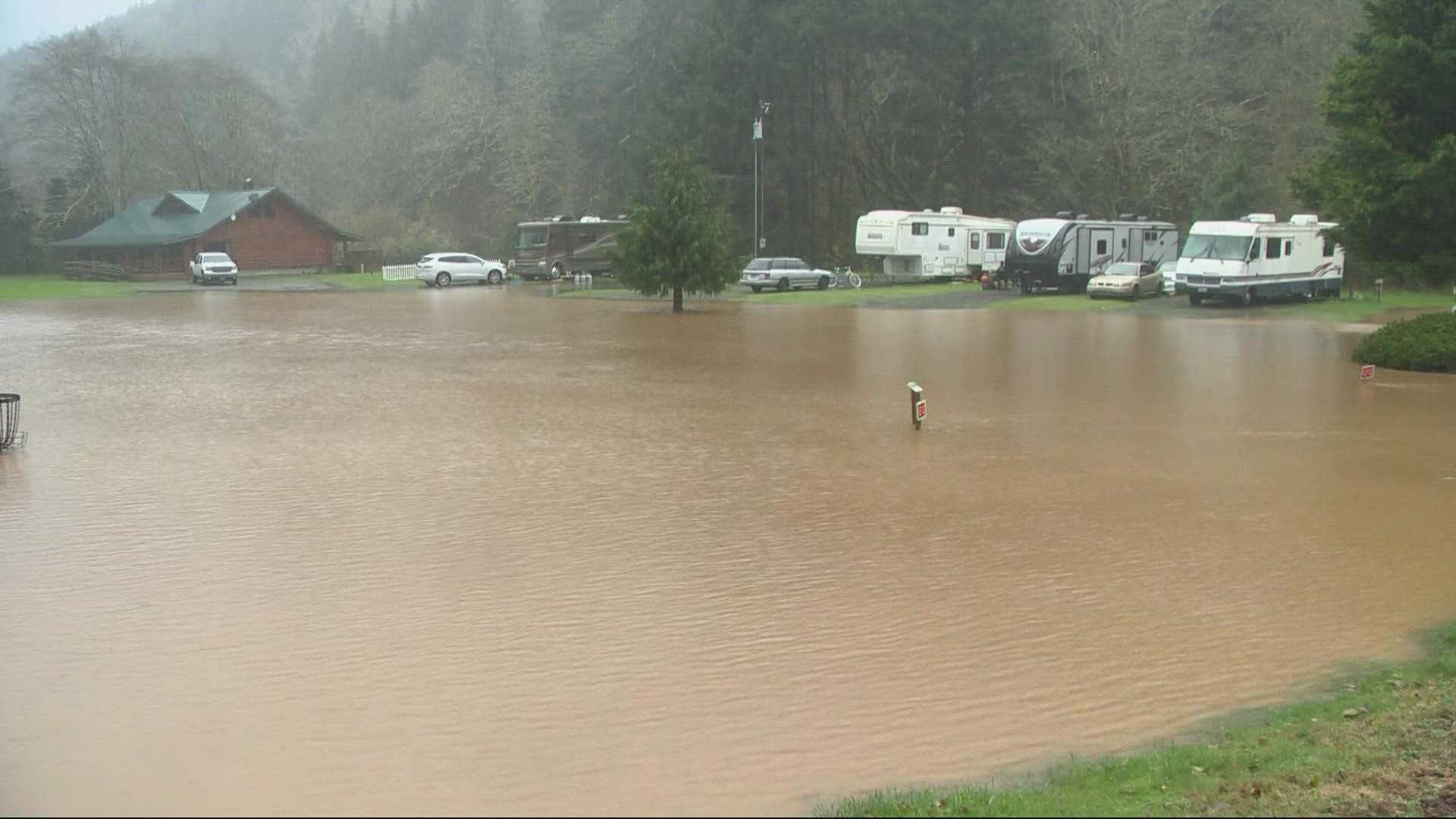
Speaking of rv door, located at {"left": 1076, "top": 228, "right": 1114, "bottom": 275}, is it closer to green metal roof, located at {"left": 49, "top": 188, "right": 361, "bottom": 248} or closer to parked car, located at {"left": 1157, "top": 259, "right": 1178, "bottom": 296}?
parked car, located at {"left": 1157, "top": 259, "right": 1178, "bottom": 296}

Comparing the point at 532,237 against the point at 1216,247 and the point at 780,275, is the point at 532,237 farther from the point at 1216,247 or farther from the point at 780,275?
the point at 1216,247

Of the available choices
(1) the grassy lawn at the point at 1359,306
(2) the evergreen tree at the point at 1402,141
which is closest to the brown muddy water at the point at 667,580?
(2) the evergreen tree at the point at 1402,141

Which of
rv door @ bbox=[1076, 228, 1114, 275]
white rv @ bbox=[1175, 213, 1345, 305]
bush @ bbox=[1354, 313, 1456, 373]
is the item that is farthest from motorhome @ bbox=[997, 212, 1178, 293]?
bush @ bbox=[1354, 313, 1456, 373]

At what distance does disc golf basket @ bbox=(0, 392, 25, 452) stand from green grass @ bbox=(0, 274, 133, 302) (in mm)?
38321

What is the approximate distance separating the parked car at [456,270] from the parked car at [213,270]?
8294 mm

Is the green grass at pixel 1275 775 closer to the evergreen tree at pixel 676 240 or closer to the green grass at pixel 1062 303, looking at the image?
the green grass at pixel 1062 303

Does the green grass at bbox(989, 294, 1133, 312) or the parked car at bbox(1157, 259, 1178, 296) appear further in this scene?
the parked car at bbox(1157, 259, 1178, 296)

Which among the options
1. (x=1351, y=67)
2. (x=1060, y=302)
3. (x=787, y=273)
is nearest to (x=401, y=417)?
(x=1351, y=67)

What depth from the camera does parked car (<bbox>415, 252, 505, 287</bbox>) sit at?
58625 millimetres

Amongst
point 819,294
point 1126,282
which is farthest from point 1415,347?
point 819,294

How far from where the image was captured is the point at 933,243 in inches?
1970

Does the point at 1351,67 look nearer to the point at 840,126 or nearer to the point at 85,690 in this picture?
the point at 85,690

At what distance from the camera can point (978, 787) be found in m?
6.13

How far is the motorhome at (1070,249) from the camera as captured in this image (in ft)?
145
